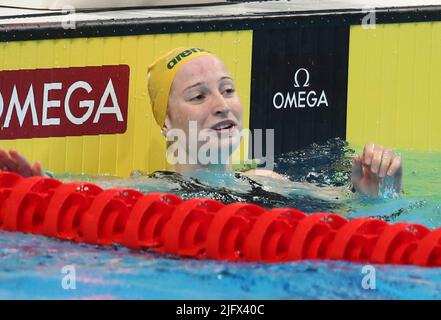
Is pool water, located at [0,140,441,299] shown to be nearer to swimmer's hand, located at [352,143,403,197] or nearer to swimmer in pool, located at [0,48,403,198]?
swimmer's hand, located at [352,143,403,197]

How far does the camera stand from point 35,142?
6.60 meters

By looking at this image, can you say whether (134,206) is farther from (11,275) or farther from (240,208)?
(11,275)

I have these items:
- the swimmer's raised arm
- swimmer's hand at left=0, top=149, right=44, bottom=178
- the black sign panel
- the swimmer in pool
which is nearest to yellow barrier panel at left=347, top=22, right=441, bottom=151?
the black sign panel

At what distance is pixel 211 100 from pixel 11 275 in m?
2.24

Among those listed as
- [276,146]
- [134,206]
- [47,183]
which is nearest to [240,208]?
[134,206]

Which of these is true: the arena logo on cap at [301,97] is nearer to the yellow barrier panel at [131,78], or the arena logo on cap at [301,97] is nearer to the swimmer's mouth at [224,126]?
the yellow barrier panel at [131,78]

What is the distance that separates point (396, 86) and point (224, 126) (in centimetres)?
109

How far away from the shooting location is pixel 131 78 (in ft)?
21.3

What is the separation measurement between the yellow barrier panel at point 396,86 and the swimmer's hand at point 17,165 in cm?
191

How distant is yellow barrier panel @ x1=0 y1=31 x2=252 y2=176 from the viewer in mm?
6418

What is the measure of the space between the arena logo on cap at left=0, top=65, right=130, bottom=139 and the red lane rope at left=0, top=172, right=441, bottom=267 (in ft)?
5.22

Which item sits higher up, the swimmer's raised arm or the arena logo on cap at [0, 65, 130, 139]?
the arena logo on cap at [0, 65, 130, 139]

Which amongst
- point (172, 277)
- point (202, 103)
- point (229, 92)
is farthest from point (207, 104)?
point (172, 277)

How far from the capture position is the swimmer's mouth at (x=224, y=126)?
5895mm
